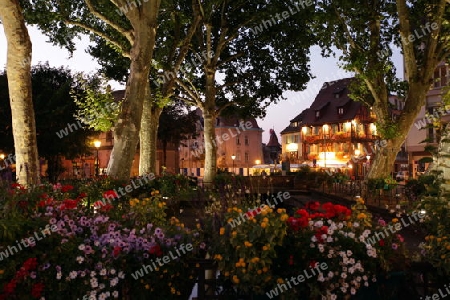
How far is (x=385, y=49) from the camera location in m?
22.4

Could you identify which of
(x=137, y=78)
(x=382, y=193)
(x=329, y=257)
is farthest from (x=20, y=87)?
(x=382, y=193)

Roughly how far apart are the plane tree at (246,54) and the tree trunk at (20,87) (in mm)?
13216

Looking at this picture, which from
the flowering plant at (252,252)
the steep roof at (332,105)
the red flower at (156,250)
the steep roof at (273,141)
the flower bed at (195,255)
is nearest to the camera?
the flowering plant at (252,252)

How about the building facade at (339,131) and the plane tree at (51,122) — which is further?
the building facade at (339,131)

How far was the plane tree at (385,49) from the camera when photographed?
1905cm

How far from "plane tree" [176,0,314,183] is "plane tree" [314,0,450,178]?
2734mm

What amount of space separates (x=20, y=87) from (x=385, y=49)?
1703 centimetres

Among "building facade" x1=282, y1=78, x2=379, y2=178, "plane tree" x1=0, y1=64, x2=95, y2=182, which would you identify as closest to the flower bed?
"plane tree" x1=0, y1=64, x2=95, y2=182

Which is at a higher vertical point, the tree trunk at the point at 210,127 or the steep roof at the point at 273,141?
the steep roof at the point at 273,141

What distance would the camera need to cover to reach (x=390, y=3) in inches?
851

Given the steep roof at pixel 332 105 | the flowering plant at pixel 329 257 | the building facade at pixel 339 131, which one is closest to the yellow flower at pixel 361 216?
the flowering plant at pixel 329 257

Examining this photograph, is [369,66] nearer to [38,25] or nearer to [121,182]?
[121,182]

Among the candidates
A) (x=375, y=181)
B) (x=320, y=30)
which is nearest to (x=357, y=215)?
(x=375, y=181)

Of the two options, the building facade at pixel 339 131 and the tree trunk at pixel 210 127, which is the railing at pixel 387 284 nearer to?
the tree trunk at pixel 210 127
